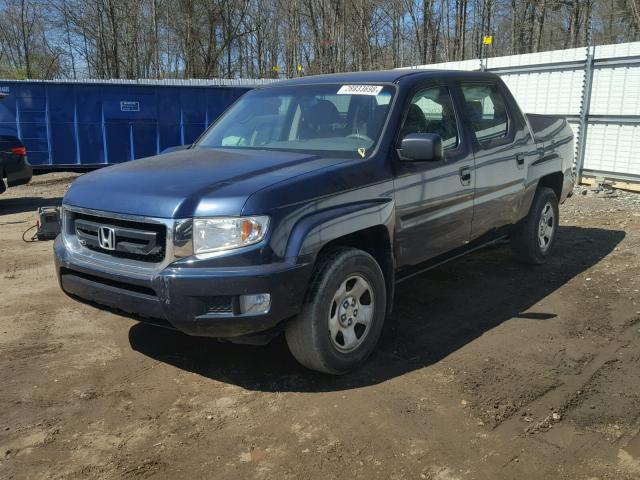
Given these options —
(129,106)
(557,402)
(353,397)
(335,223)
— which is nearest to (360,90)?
(335,223)

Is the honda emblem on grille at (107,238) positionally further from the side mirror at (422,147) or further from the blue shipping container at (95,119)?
the blue shipping container at (95,119)

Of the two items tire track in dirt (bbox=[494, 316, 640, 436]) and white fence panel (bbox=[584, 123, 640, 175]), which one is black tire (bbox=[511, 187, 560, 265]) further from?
white fence panel (bbox=[584, 123, 640, 175])

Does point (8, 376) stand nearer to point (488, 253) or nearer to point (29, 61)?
point (488, 253)

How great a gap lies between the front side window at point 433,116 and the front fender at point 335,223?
69 cm

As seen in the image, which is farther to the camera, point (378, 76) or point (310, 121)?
point (378, 76)

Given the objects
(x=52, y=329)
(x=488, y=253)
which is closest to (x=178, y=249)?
(x=52, y=329)

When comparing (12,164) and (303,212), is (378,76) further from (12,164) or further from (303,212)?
(12,164)

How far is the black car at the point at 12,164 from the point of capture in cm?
1038

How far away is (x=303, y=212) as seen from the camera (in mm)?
3467

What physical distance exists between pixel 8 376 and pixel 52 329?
857 mm

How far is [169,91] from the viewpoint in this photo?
15.5 metres

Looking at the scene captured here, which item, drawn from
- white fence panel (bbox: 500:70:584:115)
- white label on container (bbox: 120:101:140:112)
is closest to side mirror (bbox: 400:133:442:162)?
white fence panel (bbox: 500:70:584:115)

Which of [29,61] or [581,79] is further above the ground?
[29,61]

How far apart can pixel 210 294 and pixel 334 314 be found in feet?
2.81
